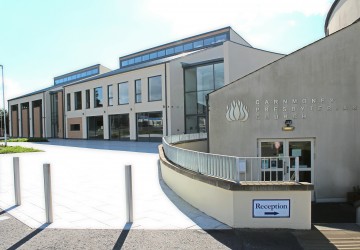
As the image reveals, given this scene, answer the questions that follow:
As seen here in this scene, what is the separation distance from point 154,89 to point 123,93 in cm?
508

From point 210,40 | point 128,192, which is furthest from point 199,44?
point 128,192

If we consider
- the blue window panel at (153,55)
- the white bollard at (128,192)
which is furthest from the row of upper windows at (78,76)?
the white bollard at (128,192)

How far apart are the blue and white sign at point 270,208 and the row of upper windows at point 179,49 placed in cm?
3687

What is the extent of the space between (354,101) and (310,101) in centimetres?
138

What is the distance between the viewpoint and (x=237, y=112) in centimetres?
1083

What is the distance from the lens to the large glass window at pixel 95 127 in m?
36.2

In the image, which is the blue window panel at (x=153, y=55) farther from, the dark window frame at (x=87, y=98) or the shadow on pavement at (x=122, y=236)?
the shadow on pavement at (x=122, y=236)

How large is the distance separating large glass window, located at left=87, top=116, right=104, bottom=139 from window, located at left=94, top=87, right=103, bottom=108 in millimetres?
1587

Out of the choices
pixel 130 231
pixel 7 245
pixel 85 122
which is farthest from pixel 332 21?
pixel 85 122

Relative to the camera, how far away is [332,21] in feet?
49.5

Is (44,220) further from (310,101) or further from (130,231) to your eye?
(310,101)

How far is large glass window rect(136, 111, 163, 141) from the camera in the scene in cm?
2927

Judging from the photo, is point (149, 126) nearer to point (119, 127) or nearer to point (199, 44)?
point (119, 127)

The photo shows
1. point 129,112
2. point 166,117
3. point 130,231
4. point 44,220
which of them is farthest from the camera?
point 129,112
